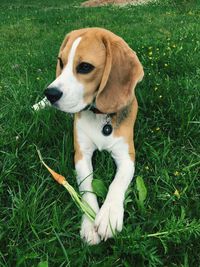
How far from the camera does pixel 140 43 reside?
6.62 meters

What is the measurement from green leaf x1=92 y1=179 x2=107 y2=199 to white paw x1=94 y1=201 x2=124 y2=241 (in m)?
0.23

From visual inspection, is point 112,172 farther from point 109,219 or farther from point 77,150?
point 109,219

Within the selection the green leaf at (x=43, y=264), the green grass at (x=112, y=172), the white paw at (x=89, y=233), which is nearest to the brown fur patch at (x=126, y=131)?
the green grass at (x=112, y=172)

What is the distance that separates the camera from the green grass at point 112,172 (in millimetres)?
2791

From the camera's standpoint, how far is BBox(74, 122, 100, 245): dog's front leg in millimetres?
2891

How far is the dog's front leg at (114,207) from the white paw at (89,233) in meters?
0.03

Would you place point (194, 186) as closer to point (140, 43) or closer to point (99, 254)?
point (99, 254)

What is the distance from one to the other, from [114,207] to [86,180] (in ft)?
1.44

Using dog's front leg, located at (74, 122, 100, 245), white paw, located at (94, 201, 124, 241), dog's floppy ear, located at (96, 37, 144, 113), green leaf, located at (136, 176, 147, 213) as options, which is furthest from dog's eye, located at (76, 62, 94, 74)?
white paw, located at (94, 201, 124, 241)

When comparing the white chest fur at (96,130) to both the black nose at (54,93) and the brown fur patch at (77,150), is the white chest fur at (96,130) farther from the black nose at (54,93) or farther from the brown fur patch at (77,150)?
the black nose at (54,93)

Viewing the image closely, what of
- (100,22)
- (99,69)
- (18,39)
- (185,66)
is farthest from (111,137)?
(100,22)

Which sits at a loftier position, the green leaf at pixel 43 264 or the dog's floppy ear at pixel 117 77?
the dog's floppy ear at pixel 117 77

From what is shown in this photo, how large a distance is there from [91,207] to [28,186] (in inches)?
24.1

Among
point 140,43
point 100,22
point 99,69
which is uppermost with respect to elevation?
point 99,69
